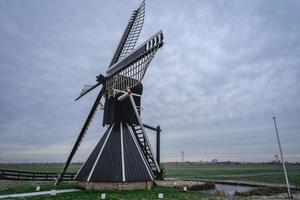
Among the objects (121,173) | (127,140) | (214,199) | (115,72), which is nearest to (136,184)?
(121,173)

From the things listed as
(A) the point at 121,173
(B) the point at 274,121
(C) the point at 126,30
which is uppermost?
(C) the point at 126,30

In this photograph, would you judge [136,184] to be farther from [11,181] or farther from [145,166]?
[11,181]

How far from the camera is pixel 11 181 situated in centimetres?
2764

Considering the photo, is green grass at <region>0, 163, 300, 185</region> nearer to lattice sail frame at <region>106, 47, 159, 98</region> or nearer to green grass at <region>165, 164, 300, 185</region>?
green grass at <region>165, 164, 300, 185</region>

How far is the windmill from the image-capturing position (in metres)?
20.1

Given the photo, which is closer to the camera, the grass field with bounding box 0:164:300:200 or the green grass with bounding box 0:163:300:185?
the grass field with bounding box 0:164:300:200

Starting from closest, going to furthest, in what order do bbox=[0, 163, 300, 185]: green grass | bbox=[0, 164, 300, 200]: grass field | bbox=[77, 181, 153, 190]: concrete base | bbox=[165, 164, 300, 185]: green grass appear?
1. bbox=[0, 164, 300, 200]: grass field
2. bbox=[77, 181, 153, 190]: concrete base
3. bbox=[165, 164, 300, 185]: green grass
4. bbox=[0, 163, 300, 185]: green grass

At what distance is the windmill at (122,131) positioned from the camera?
66.0 feet

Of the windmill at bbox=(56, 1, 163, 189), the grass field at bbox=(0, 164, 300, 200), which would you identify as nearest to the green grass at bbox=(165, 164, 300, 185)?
the grass field at bbox=(0, 164, 300, 200)

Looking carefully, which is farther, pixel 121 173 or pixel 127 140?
pixel 127 140

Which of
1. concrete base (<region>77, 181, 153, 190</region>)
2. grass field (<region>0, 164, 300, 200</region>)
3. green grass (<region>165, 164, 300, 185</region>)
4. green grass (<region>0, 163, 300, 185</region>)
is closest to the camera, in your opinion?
grass field (<region>0, 164, 300, 200</region>)

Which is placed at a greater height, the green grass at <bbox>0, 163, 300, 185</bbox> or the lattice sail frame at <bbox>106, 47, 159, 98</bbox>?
Result: the lattice sail frame at <bbox>106, 47, 159, 98</bbox>

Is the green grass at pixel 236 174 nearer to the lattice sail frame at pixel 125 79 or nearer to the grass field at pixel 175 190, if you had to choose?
the grass field at pixel 175 190

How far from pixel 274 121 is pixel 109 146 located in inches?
540
